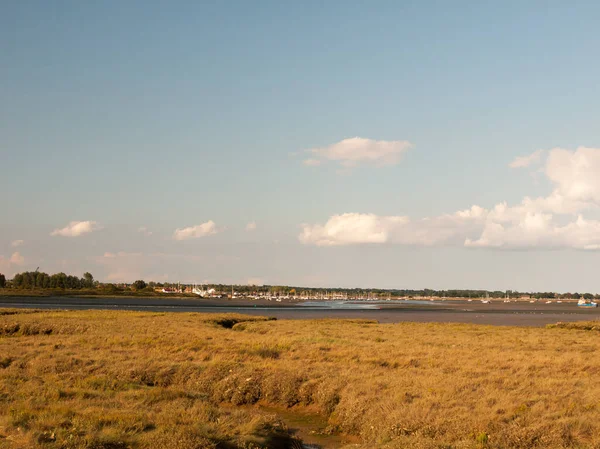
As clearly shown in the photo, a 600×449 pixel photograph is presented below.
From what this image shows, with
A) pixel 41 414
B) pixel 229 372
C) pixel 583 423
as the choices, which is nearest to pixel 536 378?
pixel 583 423

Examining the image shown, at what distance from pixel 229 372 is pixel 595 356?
67.2 ft

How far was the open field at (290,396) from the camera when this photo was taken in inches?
607

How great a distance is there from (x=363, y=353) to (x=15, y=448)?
2081 cm

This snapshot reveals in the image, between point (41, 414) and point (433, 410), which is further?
point (433, 410)

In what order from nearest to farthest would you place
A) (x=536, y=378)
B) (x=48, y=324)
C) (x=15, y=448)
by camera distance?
(x=15, y=448) → (x=536, y=378) → (x=48, y=324)

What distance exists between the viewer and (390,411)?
18.2 meters

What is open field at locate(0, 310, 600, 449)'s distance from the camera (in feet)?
50.6

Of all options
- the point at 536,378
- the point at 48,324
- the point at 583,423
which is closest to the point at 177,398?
the point at 583,423

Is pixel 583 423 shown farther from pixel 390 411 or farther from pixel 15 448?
pixel 15 448

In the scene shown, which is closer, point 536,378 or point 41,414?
point 41,414

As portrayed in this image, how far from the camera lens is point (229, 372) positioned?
82.2ft

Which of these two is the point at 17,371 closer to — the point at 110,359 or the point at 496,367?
the point at 110,359

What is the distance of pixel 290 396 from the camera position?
74.9ft

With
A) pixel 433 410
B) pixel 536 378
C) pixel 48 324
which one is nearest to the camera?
pixel 433 410
